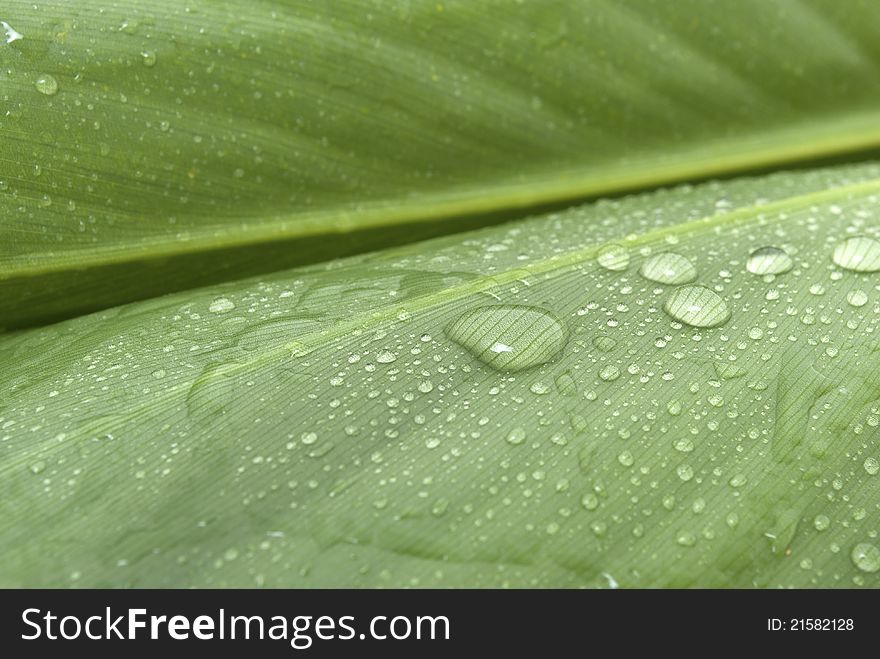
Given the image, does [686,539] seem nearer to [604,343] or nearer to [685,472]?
[685,472]

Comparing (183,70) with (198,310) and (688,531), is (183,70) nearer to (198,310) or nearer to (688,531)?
(198,310)

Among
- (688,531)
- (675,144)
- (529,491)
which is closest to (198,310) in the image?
(529,491)

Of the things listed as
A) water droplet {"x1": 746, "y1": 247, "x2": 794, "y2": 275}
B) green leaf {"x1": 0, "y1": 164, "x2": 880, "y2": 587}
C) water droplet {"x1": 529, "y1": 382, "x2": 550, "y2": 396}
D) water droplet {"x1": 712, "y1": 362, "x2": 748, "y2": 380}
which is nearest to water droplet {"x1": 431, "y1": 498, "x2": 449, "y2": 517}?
green leaf {"x1": 0, "y1": 164, "x2": 880, "y2": 587}

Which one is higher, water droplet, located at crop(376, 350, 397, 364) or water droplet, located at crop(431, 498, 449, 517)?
water droplet, located at crop(376, 350, 397, 364)

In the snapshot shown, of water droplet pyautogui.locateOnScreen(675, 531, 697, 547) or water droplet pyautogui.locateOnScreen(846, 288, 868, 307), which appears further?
water droplet pyautogui.locateOnScreen(846, 288, 868, 307)

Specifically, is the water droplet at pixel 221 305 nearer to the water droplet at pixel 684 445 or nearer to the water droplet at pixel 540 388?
the water droplet at pixel 540 388

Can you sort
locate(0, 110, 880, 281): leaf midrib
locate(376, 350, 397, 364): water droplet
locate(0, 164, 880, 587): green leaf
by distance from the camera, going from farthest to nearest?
locate(0, 110, 880, 281): leaf midrib
locate(376, 350, 397, 364): water droplet
locate(0, 164, 880, 587): green leaf

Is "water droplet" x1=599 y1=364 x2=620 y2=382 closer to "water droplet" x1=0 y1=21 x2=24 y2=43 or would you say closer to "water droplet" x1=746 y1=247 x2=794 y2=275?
"water droplet" x1=746 y1=247 x2=794 y2=275
